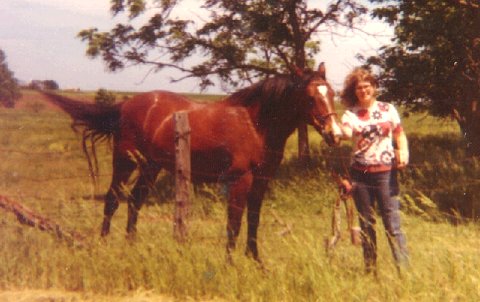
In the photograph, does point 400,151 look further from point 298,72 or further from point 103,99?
point 103,99

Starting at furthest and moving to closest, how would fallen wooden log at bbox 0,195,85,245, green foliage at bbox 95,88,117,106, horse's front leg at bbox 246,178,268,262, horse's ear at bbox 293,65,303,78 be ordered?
1. green foliage at bbox 95,88,117,106
2. horse's front leg at bbox 246,178,268,262
3. fallen wooden log at bbox 0,195,85,245
4. horse's ear at bbox 293,65,303,78

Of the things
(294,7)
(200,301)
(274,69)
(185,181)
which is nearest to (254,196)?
(185,181)

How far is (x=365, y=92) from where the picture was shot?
4.69 m

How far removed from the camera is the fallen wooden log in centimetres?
573

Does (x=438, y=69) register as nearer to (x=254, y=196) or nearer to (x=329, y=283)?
(x=254, y=196)

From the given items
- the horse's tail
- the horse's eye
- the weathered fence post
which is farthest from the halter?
the horse's tail

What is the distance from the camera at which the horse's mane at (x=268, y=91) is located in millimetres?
5777

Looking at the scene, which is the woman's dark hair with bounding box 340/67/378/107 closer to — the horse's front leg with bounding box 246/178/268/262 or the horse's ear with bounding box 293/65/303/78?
the horse's ear with bounding box 293/65/303/78

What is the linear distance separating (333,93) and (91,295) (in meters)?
3.00

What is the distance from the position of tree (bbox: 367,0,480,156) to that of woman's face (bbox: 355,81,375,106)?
649 centimetres

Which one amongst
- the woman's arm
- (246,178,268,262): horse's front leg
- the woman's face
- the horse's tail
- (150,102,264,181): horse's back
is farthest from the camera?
the horse's tail

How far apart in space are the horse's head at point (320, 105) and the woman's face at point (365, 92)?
387 millimetres

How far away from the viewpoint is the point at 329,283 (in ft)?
13.7

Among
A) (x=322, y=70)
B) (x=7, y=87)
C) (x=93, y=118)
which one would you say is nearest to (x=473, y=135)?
(x=322, y=70)
